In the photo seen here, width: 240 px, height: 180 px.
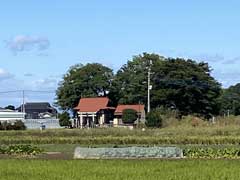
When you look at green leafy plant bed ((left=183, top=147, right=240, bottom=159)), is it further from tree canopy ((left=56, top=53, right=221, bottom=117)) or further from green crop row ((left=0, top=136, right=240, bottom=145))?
tree canopy ((left=56, top=53, right=221, bottom=117))

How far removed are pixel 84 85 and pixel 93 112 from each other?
14.3m

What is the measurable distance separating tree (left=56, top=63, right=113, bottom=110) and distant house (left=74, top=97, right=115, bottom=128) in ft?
25.6

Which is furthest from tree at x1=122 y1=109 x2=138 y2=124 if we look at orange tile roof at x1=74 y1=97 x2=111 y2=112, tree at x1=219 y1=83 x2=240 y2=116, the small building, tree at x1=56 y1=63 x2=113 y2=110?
tree at x1=219 y1=83 x2=240 y2=116

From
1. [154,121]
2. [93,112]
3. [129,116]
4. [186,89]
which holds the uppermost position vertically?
[186,89]

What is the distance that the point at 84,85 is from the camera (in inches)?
4557

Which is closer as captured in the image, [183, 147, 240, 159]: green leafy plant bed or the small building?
[183, 147, 240, 159]: green leafy plant bed

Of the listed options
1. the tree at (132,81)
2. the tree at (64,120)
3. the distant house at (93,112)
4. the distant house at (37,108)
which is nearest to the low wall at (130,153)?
the tree at (64,120)

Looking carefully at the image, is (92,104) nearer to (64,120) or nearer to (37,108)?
(64,120)

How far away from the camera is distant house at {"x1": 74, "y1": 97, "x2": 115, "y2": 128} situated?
102 meters

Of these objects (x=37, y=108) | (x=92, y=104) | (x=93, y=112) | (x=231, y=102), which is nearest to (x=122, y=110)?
(x=93, y=112)

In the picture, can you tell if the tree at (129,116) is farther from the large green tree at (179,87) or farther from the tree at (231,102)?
the tree at (231,102)

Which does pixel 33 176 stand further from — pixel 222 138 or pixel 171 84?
pixel 171 84

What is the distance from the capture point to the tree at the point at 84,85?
11444 cm

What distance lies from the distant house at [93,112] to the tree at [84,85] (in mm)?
7812
